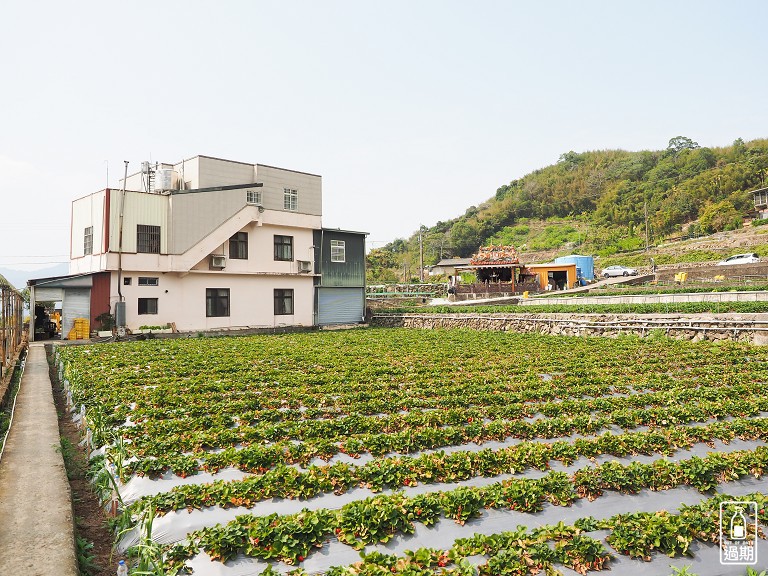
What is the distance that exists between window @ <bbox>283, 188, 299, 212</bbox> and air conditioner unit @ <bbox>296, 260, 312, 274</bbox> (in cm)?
316

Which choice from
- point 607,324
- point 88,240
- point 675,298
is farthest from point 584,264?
point 88,240

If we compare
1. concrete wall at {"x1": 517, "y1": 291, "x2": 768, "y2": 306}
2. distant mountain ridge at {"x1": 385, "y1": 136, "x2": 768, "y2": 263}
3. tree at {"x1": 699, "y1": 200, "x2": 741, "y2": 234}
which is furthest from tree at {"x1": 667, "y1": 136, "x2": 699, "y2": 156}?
concrete wall at {"x1": 517, "y1": 291, "x2": 768, "y2": 306}

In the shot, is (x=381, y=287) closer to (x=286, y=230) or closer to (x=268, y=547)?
(x=286, y=230)

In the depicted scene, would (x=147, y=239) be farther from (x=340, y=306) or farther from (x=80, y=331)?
(x=340, y=306)

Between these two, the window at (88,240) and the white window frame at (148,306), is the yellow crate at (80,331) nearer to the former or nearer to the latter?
the white window frame at (148,306)

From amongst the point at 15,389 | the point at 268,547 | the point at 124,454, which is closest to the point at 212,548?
the point at 268,547

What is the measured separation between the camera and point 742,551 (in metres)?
4.59

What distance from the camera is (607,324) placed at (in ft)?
74.1

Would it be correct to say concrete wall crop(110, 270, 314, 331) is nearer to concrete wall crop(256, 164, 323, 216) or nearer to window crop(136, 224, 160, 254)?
window crop(136, 224, 160, 254)

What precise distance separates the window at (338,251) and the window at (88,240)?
13.3 meters

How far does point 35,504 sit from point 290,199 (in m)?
25.7

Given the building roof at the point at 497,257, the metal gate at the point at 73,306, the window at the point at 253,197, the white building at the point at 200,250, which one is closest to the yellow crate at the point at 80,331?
the metal gate at the point at 73,306

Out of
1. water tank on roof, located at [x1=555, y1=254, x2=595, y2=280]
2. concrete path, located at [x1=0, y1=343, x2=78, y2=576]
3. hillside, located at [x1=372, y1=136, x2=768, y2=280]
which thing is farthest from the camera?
hillside, located at [x1=372, y1=136, x2=768, y2=280]

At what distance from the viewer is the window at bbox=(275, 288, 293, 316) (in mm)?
29250
